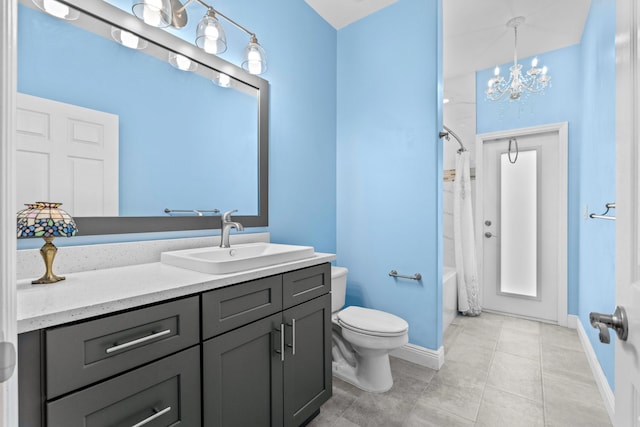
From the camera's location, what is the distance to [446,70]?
11.5 ft

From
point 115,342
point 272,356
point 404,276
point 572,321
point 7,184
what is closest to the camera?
point 7,184

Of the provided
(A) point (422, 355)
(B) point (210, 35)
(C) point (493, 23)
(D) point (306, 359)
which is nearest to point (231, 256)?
(D) point (306, 359)

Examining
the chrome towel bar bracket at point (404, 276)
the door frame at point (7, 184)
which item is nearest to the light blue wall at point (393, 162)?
the chrome towel bar bracket at point (404, 276)

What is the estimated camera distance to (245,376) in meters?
1.19

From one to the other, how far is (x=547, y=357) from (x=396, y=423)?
61.8 inches

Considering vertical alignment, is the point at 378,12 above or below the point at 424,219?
above

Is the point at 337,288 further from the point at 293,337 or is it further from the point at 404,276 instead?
the point at 293,337

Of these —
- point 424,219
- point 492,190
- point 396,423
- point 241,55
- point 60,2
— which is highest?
point 241,55

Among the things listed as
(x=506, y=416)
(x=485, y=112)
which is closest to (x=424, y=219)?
(x=506, y=416)

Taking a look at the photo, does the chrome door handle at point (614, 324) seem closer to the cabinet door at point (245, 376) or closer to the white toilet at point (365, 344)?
the cabinet door at point (245, 376)

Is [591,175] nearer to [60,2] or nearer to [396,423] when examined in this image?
[396,423]

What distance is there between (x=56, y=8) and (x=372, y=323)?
220cm

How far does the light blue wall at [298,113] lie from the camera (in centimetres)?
206

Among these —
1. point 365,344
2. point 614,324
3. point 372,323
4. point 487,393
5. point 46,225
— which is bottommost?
point 487,393
